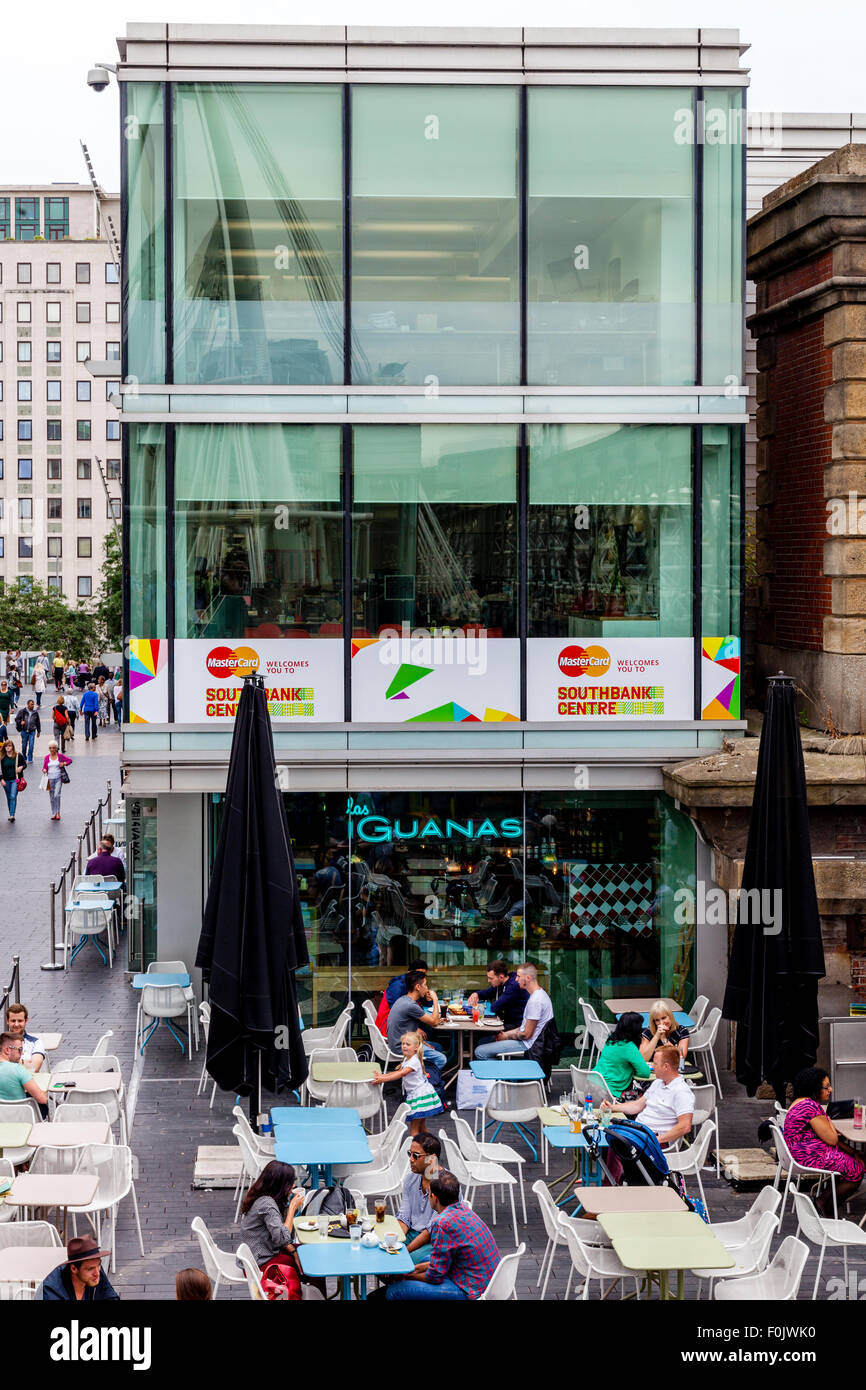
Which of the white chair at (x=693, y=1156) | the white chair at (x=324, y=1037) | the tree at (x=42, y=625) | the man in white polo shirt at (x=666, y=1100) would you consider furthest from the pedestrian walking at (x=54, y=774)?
the tree at (x=42, y=625)

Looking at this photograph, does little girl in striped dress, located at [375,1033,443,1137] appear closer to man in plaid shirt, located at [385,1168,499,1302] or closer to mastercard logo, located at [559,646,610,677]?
man in plaid shirt, located at [385,1168,499,1302]

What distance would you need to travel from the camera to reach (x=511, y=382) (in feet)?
52.6

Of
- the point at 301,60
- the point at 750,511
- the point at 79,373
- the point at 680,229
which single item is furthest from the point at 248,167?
the point at 79,373

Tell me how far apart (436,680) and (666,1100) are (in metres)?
5.51

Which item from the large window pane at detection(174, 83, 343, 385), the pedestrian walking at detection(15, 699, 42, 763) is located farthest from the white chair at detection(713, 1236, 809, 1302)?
the pedestrian walking at detection(15, 699, 42, 763)

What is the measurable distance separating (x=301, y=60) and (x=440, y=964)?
377 inches

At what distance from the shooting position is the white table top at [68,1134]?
37.5ft

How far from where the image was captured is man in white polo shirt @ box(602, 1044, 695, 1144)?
39.8 ft

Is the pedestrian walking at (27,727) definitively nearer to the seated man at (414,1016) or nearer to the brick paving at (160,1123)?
the brick paving at (160,1123)

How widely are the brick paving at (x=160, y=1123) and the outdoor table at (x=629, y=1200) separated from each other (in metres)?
0.93
